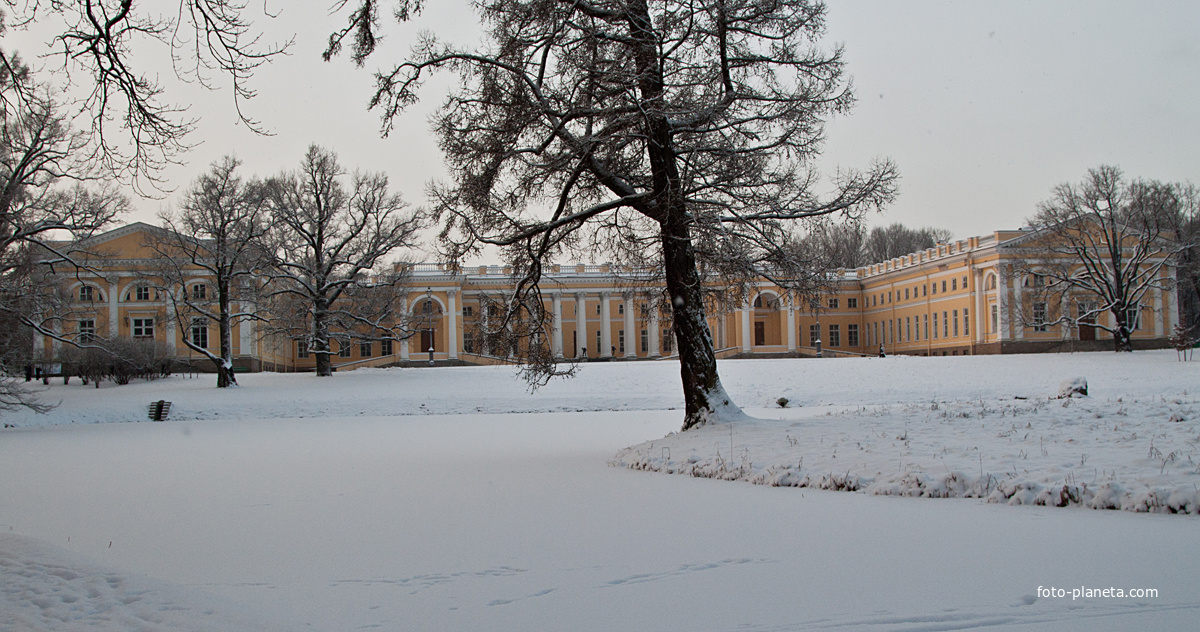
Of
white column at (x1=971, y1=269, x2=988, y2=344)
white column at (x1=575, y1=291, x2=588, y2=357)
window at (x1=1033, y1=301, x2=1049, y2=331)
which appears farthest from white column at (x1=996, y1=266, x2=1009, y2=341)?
white column at (x1=575, y1=291, x2=588, y2=357)

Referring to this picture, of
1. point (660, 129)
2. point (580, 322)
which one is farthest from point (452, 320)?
point (660, 129)

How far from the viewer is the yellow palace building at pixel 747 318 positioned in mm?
49812

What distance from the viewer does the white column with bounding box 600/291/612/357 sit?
71.5 meters

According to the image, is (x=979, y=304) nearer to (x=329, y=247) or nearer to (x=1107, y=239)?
(x=1107, y=239)

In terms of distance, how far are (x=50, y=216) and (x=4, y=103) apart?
757 inches

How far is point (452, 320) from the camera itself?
6606cm

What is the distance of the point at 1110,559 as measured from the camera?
4980 mm

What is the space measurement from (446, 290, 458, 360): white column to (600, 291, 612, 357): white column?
40.5 ft

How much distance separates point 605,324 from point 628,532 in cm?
6598

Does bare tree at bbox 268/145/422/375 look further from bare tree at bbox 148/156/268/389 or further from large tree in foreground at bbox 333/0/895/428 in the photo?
large tree in foreground at bbox 333/0/895/428

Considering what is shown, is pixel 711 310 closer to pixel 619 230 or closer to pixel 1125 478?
pixel 619 230

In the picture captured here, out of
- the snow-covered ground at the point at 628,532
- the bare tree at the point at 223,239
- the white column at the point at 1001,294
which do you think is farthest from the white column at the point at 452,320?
the snow-covered ground at the point at 628,532

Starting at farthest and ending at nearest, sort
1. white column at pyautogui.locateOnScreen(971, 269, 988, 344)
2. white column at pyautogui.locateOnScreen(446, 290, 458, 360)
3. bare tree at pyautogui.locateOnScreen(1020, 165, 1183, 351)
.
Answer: white column at pyautogui.locateOnScreen(446, 290, 458, 360) → white column at pyautogui.locateOnScreen(971, 269, 988, 344) → bare tree at pyautogui.locateOnScreen(1020, 165, 1183, 351)

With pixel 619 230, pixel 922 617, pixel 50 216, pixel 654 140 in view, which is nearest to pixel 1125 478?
pixel 922 617
